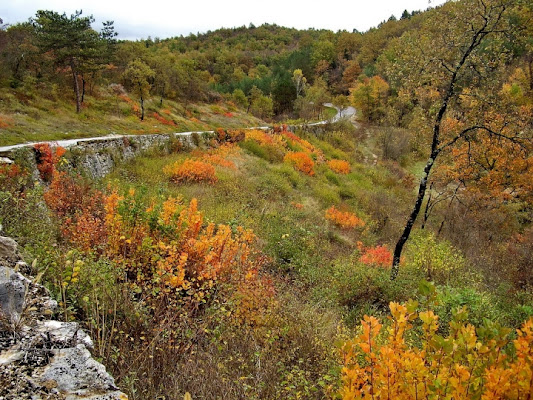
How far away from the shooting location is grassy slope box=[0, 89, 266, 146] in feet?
51.3

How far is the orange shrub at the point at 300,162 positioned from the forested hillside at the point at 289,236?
15 centimetres

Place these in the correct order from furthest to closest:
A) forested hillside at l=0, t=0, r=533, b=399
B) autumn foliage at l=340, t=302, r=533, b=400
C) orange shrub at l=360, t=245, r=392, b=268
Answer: orange shrub at l=360, t=245, r=392, b=268 → forested hillside at l=0, t=0, r=533, b=399 → autumn foliage at l=340, t=302, r=533, b=400

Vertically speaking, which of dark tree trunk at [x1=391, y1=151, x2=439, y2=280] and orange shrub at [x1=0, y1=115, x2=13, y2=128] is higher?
orange shrub at [x1=0, y1=115, x2=13, y2=128]

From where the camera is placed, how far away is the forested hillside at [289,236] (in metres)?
2.84

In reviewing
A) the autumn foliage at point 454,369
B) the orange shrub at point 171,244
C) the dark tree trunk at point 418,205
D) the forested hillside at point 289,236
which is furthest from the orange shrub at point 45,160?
the dark tree trunk at point 418,205

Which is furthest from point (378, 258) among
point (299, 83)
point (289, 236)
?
point (299, 83)

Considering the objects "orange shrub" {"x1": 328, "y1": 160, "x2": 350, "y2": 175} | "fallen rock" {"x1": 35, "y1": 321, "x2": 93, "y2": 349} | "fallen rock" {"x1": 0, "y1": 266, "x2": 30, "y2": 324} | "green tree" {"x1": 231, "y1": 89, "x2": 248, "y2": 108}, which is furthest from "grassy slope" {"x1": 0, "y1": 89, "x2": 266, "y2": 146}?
"green tree" {"x1": 231, "y1": 89, "x2": 248, "y2": 108}

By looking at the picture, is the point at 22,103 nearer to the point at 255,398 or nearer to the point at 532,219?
the point at 255,398

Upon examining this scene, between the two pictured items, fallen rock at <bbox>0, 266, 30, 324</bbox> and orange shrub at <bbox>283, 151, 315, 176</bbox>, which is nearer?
fallen rock at <bbox>0, 266, 30, 324</bbox>

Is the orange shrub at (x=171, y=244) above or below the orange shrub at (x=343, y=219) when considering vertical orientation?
above

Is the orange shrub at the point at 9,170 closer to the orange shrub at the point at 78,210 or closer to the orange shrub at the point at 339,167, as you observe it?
the orange shrub at the point at 78,210

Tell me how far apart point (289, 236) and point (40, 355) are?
794cm

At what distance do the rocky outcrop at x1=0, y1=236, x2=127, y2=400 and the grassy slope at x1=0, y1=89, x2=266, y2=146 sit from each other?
39.8 feet

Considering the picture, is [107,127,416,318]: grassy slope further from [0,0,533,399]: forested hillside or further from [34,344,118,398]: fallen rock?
[34,344,118,398]: fallen rock
